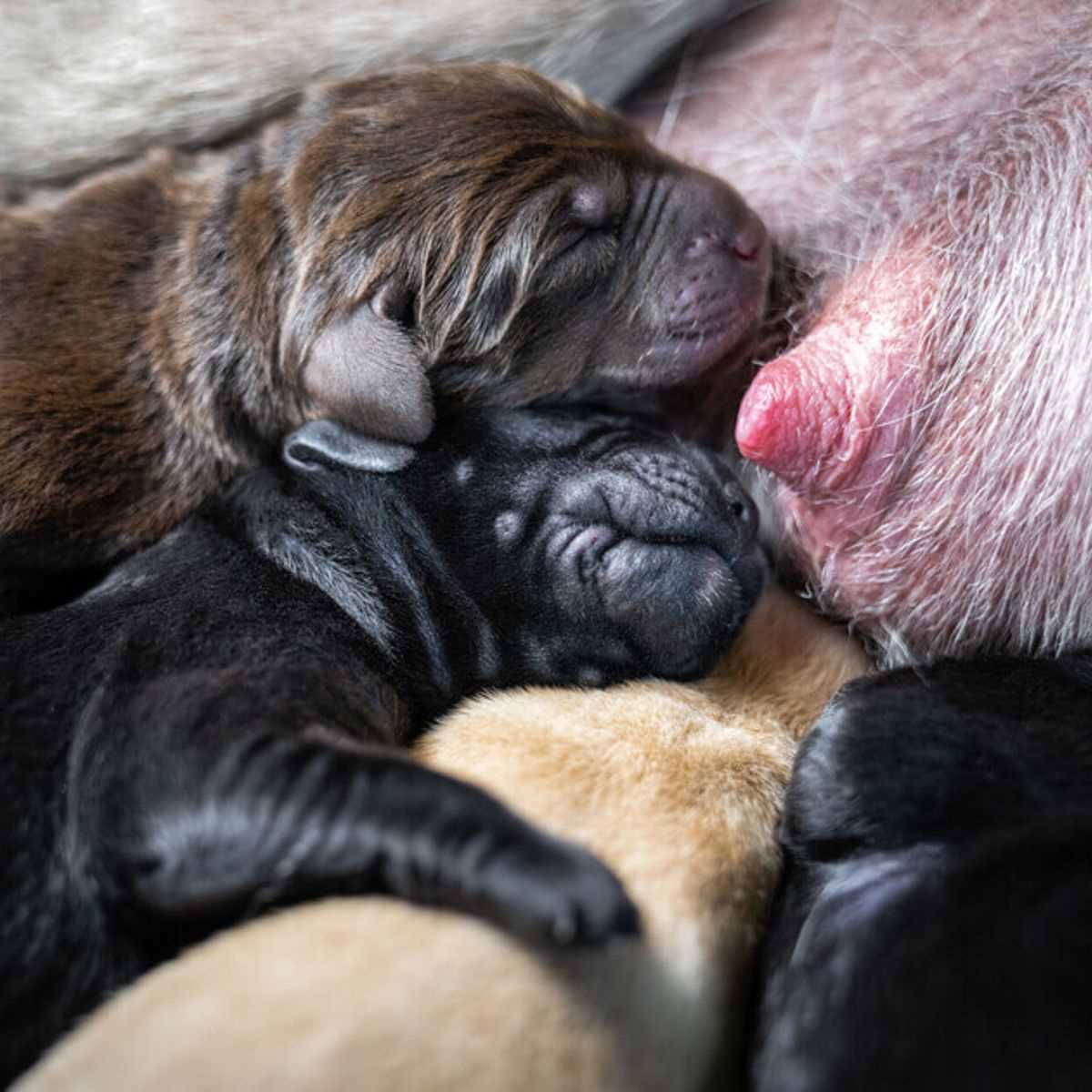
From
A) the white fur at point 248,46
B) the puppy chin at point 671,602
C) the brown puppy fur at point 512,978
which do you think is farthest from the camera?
the white fur at point 248,46

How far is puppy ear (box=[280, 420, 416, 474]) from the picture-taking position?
1.48 metres

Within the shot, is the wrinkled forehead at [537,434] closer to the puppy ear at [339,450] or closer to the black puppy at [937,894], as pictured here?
the puppy ear at [339,450]


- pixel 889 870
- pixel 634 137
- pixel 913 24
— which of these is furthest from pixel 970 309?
pixel 889 870

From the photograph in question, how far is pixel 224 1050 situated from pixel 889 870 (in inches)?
21.5

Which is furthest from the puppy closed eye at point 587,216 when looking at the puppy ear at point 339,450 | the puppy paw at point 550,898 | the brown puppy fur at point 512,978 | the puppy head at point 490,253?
the puppy paw at point 550,898

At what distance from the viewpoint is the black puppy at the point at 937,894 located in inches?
40.3

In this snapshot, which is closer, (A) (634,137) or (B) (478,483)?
(B) (478,483)

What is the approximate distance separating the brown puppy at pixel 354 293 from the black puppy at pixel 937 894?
1.66 feet

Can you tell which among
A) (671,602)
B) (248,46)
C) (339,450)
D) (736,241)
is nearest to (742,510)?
(671,602)

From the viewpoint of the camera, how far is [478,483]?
1.47 meters

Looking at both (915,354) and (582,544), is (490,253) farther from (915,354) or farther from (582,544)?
(915,354)

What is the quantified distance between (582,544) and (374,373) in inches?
10.9

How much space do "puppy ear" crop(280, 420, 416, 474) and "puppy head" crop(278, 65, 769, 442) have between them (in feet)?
0.06

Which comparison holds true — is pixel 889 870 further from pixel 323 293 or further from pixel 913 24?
pixel 913 24
